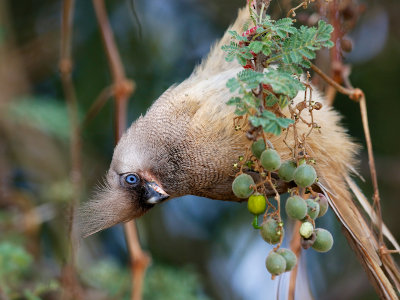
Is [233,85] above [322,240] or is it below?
above

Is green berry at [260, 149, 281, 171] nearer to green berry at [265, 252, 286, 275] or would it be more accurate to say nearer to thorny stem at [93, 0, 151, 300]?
Result: green berry at [265, 252, 286, 275]

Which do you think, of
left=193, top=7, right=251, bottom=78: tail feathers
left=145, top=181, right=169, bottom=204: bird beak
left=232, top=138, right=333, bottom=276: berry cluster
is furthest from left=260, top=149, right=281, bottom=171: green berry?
→ left=193, top=7, right=251, bottom=78: tail feathers

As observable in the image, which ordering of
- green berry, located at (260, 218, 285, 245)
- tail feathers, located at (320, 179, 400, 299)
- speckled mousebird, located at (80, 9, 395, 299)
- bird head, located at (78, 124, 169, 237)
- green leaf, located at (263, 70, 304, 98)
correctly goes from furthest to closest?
1. bird head, located at (78, 124, 169, 237)
2. speckled mousebird, located at (80, 9, 395, 299)
3. tail feathers, located at (320, 179, 400, 299)
4. green berry, located at (260, 218, 285, 245)
5. green leaf, located at (263, 70, 304, 98)

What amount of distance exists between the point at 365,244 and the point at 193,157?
0.64 m

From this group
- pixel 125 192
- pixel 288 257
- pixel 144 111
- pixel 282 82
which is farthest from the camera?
pixel 144 111

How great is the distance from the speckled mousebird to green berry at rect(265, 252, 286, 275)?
60 centimetres

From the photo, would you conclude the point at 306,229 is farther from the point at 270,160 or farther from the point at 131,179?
the point at 131,179

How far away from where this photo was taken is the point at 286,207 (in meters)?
1.45

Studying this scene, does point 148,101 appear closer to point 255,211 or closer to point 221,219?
point 221,219

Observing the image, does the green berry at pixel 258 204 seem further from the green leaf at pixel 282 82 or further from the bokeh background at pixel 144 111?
the bokeh background at pixel 144 111

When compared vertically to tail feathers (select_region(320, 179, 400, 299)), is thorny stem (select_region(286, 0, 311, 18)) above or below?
above

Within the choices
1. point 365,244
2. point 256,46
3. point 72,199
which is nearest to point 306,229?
point 256,46

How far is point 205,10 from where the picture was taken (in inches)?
161

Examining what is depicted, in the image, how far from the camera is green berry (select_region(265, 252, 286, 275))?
4.62 feet
